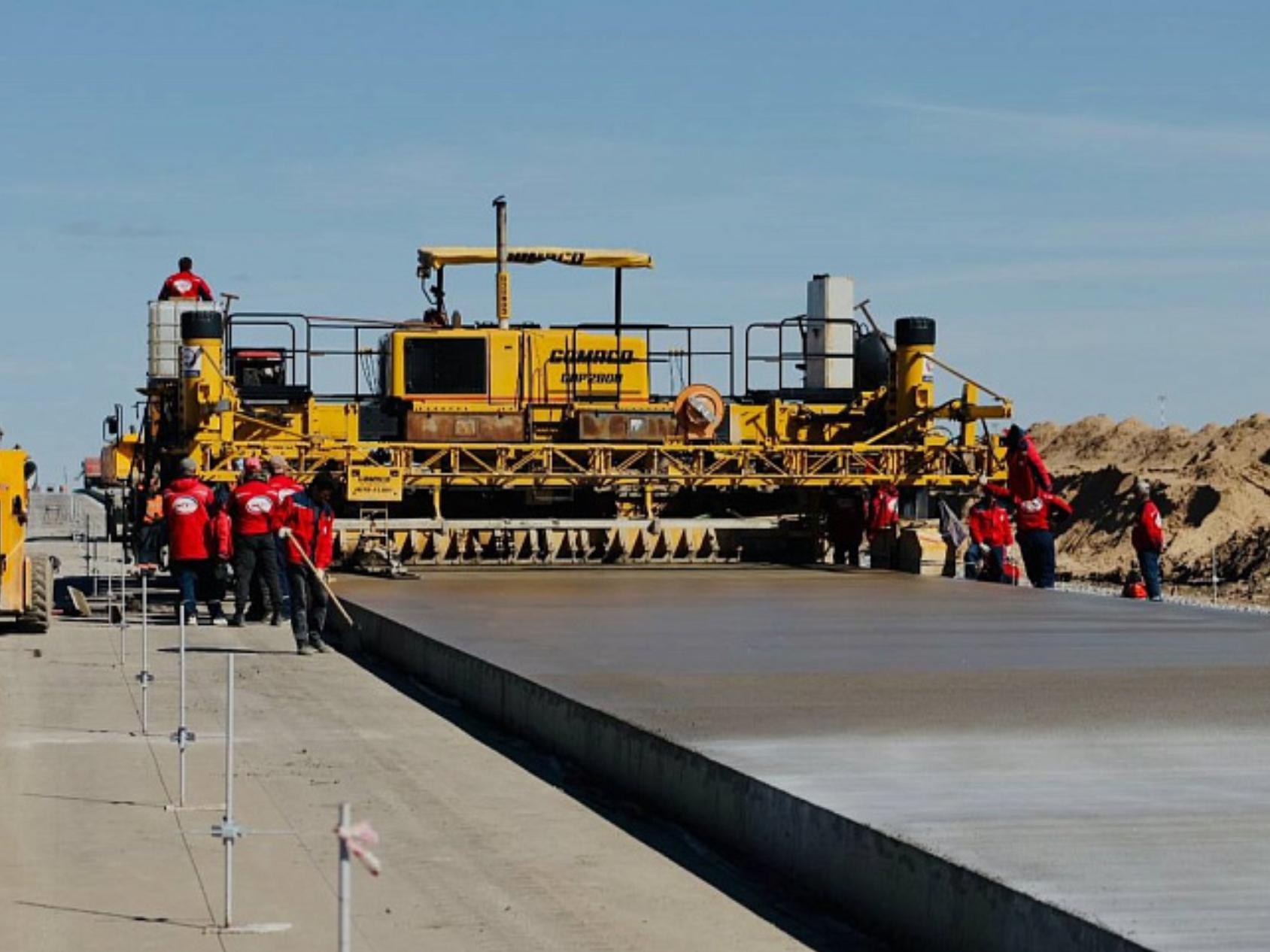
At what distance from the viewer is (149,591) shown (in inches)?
1235

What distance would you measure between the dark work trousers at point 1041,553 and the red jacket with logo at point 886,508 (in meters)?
2.79

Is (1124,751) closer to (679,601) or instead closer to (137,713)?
(137,713)

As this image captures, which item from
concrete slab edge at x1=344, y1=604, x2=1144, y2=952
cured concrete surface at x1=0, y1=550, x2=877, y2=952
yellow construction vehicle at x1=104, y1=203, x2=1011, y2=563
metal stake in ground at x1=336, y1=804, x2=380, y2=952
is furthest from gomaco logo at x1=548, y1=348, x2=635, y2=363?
metal stake in ground at x1=336, y1=804, x2=380, y2=952

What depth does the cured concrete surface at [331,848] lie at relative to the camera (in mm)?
9211

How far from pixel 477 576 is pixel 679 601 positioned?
5.20 meters

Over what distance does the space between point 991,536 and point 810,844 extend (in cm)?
2004

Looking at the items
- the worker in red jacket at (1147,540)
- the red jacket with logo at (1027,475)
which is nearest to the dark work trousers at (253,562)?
the red jacket with logo at (1027,475)

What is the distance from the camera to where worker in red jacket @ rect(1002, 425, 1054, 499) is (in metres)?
28.3

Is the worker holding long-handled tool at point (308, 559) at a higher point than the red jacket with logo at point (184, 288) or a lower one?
lower

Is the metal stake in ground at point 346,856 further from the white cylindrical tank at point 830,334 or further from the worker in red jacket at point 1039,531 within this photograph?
the white cylindrical tank at point 830,334

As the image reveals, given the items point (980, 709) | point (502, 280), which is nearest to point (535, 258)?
point (502, 280)

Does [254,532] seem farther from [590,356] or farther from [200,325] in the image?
[590,356]

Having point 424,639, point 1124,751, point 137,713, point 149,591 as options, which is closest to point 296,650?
point 424,639

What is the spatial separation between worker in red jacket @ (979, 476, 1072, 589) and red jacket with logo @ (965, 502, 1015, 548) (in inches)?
50.0
